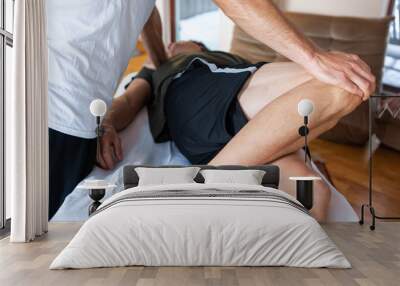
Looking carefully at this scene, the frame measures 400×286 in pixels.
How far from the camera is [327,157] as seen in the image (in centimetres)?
404

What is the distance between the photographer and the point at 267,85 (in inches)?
110

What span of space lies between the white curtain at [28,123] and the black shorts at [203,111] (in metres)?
0.70

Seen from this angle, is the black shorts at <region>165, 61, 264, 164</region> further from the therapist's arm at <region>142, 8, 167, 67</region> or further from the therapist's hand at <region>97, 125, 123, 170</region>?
the therapist's arm at <region>142, 8, 167, 67</region>

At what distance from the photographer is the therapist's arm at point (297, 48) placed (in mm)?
2500

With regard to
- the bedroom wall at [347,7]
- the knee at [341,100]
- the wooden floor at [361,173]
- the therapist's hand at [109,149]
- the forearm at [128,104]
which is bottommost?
the wooden floor at [361,173]

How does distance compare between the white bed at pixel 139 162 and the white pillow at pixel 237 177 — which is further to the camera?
the white bed at pixel 139 162

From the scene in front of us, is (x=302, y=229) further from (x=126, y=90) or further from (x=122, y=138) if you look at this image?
(x=126, y=90)

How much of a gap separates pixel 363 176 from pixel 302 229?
1.93m

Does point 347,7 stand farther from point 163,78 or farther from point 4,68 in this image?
point 4,68

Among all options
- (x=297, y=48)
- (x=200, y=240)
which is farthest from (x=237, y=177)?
(x=200, y=240)

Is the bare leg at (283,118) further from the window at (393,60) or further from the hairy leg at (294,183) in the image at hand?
the window at (393,60)

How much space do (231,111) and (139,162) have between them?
585mm

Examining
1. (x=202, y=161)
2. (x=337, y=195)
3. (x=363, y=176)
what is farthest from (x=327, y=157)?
(x=202, y=161)

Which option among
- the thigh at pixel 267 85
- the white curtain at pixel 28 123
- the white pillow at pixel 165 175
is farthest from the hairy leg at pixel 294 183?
the white curtain at pixel 28 123
